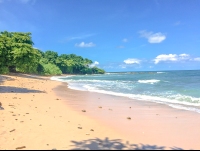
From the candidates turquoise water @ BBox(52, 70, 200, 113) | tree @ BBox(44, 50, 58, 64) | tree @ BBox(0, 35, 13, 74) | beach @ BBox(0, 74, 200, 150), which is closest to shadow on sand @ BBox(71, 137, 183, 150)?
beach @ BBox(0, 74, 200, 150)

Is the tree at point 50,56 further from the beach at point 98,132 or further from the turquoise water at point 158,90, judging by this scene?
the beach at point 98,132

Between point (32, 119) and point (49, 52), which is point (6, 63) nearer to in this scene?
point (32, 119)

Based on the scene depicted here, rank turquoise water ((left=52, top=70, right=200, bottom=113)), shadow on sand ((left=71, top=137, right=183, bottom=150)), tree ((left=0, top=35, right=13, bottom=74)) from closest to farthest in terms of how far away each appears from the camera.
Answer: shadow on sand ((left=71, top=137, right=183, bottom=150)) → turquoise water ((left=52, top=70, right=200, bottom=113)) → tree ((left=0, top=35, right=13, bottom=74))

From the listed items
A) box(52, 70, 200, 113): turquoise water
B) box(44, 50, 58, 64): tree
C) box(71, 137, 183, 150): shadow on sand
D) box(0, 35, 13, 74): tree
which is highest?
box(44, 50, 58, 64): tree

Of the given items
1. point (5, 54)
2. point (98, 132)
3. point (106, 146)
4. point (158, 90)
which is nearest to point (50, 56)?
point (5, 54)

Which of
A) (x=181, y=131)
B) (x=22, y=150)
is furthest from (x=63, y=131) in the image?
A: (x=181, y=131)

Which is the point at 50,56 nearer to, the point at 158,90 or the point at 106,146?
the point at 158,90

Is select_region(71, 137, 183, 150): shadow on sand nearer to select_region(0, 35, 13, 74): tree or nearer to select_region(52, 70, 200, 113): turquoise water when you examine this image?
select_region(52, 70, 200, 113): turquoise water

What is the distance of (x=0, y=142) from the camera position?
12.4ft

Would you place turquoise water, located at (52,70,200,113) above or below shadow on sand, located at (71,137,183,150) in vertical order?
above

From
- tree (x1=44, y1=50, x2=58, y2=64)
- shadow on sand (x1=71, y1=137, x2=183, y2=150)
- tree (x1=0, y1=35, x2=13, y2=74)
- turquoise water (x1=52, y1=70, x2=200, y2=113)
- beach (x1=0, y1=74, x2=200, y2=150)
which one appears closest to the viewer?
shadow on sand (x1=71, y1=137, x2=183, y2=150)

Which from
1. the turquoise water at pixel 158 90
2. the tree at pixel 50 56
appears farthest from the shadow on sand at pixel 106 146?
the tree at pixel 50 56

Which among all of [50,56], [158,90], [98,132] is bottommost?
[98,132]

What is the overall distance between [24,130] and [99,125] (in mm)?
2534
